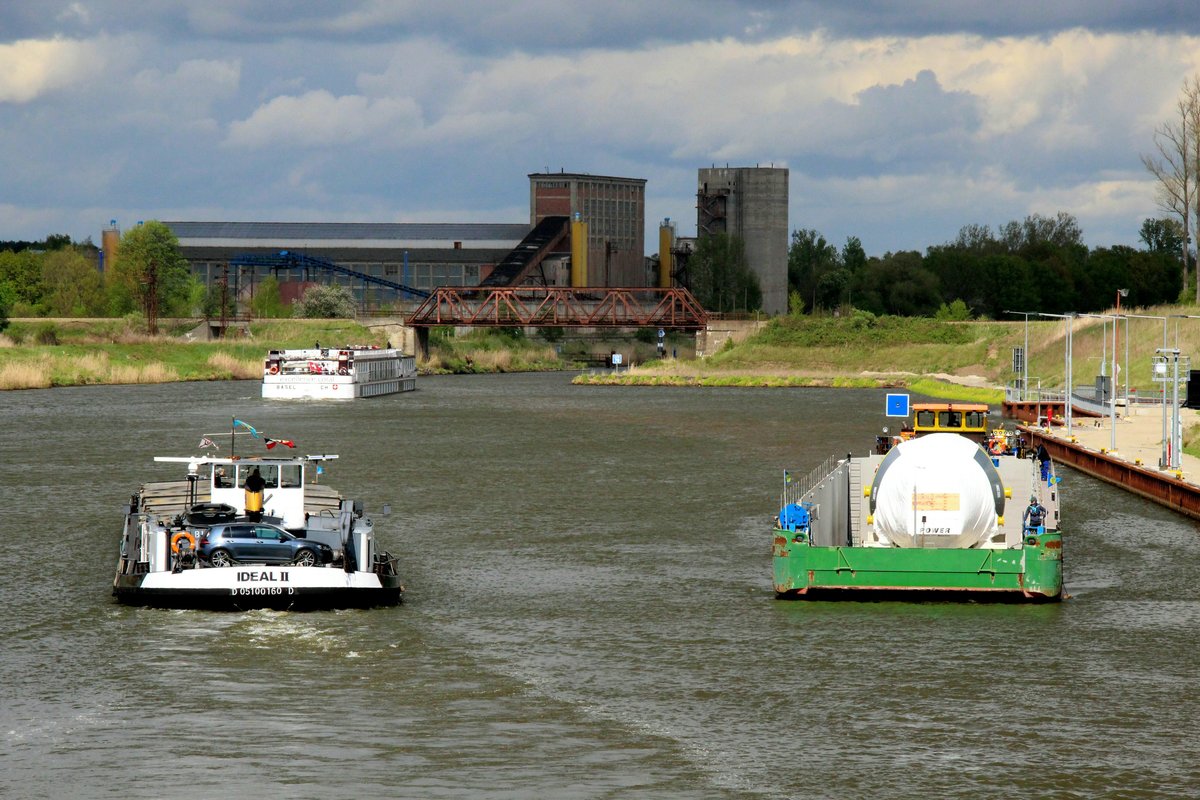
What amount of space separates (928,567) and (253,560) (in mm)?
16003

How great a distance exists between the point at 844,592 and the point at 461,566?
11659 mm

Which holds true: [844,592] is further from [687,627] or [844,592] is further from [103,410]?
[103,410]

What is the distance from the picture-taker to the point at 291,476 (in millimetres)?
43062

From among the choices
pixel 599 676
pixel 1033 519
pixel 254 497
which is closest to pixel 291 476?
pixel 254 497

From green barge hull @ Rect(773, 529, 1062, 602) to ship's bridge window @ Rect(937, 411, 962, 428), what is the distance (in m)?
24.1

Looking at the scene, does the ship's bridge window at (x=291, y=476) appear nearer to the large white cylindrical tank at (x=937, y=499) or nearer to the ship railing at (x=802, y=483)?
the large white cylindrical tank at (x=937, y=499)

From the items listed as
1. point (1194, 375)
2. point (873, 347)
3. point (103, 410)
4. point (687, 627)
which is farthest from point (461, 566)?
point (873, 347)

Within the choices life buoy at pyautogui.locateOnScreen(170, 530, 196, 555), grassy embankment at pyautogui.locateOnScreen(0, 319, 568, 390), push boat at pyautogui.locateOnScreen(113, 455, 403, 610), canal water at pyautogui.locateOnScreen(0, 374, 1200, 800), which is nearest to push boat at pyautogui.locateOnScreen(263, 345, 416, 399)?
grassy embankment at pyautogui.locateOnScreen(0, 319, 568, 390)

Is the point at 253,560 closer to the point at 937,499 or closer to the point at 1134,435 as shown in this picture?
the point at 937,499

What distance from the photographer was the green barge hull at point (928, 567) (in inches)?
1505

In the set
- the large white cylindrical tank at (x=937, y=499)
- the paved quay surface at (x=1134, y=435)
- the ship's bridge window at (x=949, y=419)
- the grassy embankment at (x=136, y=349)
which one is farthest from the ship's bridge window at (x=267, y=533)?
the grassy embankment at (x=136, y=349)

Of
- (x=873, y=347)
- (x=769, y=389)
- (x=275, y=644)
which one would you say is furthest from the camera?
(x=873, y=347)

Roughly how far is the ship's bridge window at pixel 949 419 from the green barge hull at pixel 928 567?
24.1 metres

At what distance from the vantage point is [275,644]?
35.5 meters
